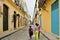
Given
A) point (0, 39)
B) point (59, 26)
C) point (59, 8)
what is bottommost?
point (0, 39)

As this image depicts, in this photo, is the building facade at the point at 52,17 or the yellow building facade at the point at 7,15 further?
the yellow building facade at the point at 7,15

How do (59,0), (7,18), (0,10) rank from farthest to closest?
(7,18) < (0,10) < (59,0)

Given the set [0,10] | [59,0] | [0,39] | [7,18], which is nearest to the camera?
[59,0]

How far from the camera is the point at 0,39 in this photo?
15266 mm

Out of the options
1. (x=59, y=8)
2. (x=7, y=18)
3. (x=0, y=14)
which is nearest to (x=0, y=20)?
(x=0, y=14)

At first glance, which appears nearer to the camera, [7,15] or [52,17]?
[52,17]

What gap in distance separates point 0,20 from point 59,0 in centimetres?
991

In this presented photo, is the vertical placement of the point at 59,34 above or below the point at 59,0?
below

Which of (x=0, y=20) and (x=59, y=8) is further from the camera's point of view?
(x=0, y=20)

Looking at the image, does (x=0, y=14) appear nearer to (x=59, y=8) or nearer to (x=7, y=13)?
(x=7, y=13)

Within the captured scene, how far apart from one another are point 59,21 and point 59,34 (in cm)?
107

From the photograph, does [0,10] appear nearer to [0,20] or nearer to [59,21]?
[0,20]

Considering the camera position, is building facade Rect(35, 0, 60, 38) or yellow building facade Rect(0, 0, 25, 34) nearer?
building facade Rect(35, 0, 60, 38)

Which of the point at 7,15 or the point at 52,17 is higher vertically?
the point at 7,15
